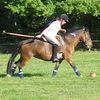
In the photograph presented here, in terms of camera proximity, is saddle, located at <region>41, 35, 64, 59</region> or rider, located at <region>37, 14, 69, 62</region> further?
saddle, located at <region>41, 35, 64, 59</region>

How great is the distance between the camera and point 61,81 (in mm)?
15289

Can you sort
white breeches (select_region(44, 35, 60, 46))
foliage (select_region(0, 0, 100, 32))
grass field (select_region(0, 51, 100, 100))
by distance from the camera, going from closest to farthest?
grass field (select_region(0, 51, 100, 100)) → white breeches (select_region(44, 35, 60, 46)) → foliage (select_region(0, 0, 100, 32))

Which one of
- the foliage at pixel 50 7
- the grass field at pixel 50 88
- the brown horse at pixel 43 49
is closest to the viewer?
the grass field at pixel 50 88

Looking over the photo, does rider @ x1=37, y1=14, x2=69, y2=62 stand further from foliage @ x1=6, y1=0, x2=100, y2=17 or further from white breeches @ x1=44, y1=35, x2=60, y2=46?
foliage @ x1=6, y1=0, x2=100, y2=17

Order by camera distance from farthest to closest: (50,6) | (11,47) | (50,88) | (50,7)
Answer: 1. (11,47)
2. (50,6)
3. (50,7)
4. (50,88)

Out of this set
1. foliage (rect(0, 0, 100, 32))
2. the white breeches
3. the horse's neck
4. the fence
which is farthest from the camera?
the fence

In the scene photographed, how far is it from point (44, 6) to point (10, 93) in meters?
21.8

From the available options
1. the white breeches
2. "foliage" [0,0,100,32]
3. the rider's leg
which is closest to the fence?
"foliage" [0,0,100,32]

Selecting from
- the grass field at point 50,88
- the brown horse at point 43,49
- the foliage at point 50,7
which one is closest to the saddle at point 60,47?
the brown horse at point 43,49

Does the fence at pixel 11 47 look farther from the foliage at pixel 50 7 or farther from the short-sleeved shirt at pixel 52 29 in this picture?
the short-sleeved shirt at pixel 52 29

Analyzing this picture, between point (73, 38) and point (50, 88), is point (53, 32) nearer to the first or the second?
point (73, 38)

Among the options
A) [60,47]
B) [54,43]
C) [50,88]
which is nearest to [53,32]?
[54,43]

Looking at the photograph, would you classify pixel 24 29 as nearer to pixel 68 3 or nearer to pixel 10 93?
pixel 68 3

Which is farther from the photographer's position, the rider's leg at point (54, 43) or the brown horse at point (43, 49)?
the brown horse at point (43, 49)
